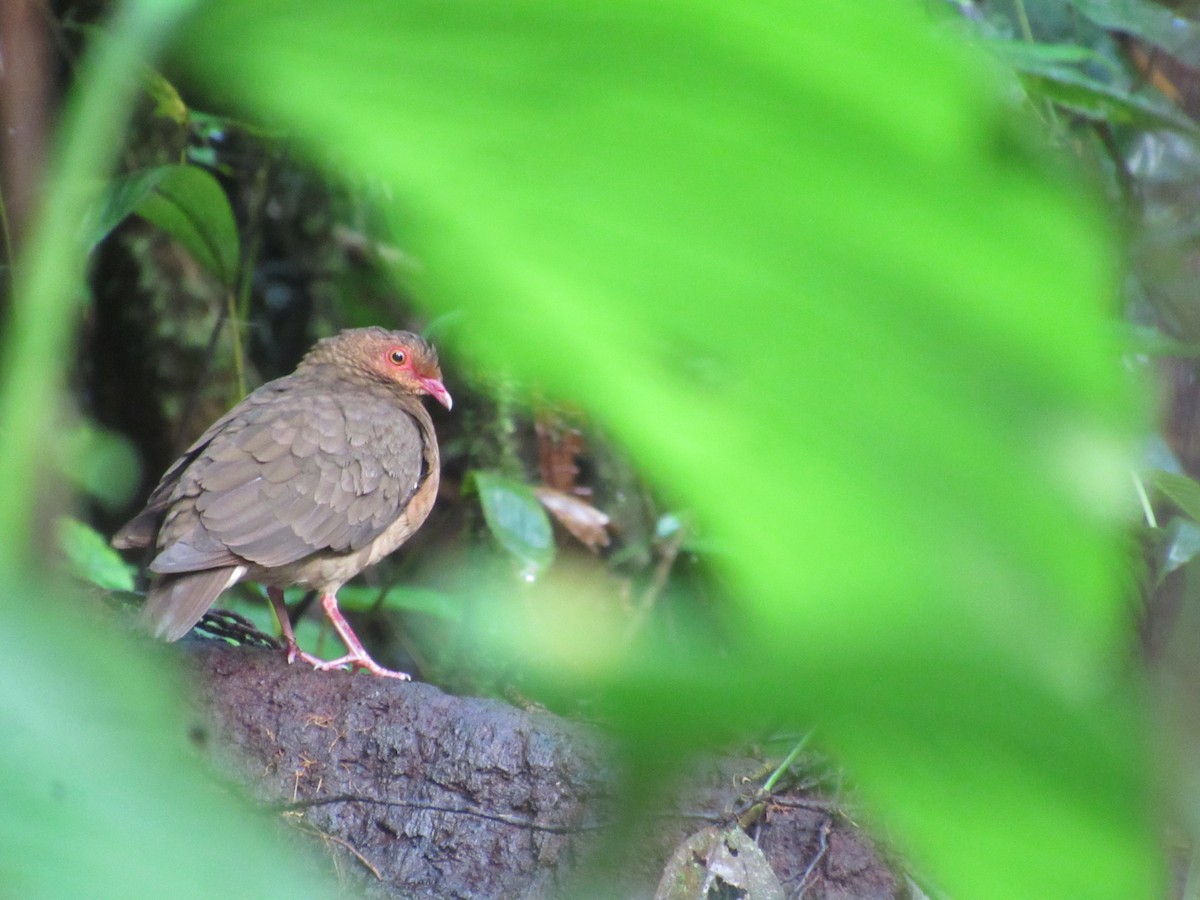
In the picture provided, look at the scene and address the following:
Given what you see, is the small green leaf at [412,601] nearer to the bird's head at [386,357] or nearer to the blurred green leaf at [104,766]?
the bird's head at [386,357]

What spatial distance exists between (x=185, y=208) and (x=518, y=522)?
51.4 inches

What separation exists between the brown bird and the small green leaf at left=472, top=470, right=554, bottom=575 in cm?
21

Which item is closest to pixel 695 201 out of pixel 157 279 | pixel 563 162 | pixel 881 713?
pixel 563 162

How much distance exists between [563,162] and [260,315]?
5398mm

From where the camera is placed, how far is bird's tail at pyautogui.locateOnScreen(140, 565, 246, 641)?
119 inches

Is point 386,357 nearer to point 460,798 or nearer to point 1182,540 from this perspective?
point 460,798

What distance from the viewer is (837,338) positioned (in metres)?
0.31

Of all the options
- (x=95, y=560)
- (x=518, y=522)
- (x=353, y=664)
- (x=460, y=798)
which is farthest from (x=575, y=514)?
(x=95, y=560)

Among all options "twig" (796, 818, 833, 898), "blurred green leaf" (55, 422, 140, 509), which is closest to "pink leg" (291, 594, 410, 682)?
"twig" (796, 818, 833, 898)

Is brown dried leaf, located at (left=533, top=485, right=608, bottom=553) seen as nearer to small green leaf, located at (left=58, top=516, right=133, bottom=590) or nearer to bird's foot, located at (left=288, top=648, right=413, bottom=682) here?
bird's foot, located at (left=288, top=648, right=413, bottom=682)

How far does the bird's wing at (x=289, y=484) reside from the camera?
125 inches

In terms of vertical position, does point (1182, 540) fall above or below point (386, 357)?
above

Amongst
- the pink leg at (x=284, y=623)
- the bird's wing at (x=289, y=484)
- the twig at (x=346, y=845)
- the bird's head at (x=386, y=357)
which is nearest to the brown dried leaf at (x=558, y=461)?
the bird's head at (x=386, y=357)

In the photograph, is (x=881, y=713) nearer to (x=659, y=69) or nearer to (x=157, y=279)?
(x=659, y=69)
